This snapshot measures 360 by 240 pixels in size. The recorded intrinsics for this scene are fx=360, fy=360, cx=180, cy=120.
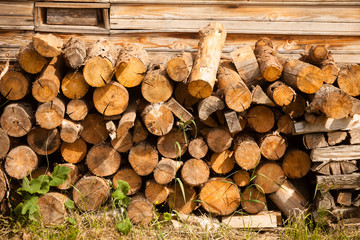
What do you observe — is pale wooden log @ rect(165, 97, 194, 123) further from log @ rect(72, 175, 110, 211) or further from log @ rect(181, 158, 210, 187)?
log @ rect(72, 175, 110, 211)

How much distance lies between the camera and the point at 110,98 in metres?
3.17

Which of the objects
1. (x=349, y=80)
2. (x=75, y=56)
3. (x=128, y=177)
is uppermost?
(x=75, y=56)

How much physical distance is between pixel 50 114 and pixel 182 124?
3.86 feet

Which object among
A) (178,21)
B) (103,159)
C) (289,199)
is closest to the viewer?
(103,159)

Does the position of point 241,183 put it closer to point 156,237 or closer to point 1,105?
point 156,237

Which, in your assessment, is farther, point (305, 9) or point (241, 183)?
point (305, 9)

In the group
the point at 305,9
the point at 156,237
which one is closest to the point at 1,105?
the point at 156,237

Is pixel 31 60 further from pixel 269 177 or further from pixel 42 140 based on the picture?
pixel 269 177

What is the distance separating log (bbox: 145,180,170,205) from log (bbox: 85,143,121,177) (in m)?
0.36

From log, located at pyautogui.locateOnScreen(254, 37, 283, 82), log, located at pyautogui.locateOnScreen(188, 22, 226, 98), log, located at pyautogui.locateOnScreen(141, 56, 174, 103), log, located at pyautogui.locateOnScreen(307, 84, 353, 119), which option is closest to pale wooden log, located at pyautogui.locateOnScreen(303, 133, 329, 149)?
log, located at pyautogui.locateOnScreen(307, 84, 353, 119)

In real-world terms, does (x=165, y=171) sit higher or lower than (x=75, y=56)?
lower

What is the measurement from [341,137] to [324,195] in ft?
1.85

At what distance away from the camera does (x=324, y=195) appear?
11.1 ft

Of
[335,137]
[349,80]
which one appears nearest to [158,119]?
[335,137]
